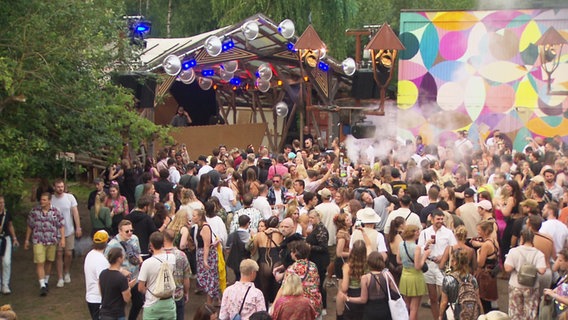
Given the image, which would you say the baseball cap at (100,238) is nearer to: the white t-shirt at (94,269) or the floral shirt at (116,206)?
the white t-shirt at (94,269)

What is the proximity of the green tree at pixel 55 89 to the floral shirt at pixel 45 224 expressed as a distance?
381mm

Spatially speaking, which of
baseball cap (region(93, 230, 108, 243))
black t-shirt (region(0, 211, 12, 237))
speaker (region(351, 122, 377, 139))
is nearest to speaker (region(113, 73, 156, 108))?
black t-shirt (region(0, 211, 12, 237))

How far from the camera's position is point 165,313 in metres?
7.53

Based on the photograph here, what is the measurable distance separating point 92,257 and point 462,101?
14992mm

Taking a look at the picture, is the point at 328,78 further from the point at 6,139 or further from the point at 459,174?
the point at 6,139

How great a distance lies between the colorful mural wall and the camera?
20.4 meters

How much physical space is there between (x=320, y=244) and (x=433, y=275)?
1.27 metres

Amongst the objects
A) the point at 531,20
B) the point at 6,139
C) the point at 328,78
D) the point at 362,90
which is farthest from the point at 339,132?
the point at 6,139

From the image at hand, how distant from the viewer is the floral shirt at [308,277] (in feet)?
25.2

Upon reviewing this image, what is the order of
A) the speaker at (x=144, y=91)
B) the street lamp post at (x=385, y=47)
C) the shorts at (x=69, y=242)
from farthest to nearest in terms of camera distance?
the street lamp post at (x=385, y=47), the speaker at (x=144, y=91), the shorts at (x=69, y=242)

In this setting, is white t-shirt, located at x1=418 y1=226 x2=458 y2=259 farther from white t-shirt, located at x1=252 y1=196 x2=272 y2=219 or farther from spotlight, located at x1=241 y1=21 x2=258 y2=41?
spotlight, located at x1=241 y1=21 x2=258 y2=41

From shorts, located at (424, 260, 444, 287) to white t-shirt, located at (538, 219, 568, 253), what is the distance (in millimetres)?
1267

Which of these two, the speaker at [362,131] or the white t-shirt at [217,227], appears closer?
the white t-shirt at [217,227]

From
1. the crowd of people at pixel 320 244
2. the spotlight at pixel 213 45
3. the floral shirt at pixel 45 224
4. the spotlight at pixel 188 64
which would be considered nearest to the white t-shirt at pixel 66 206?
the crowd of people at pixel 320 244
